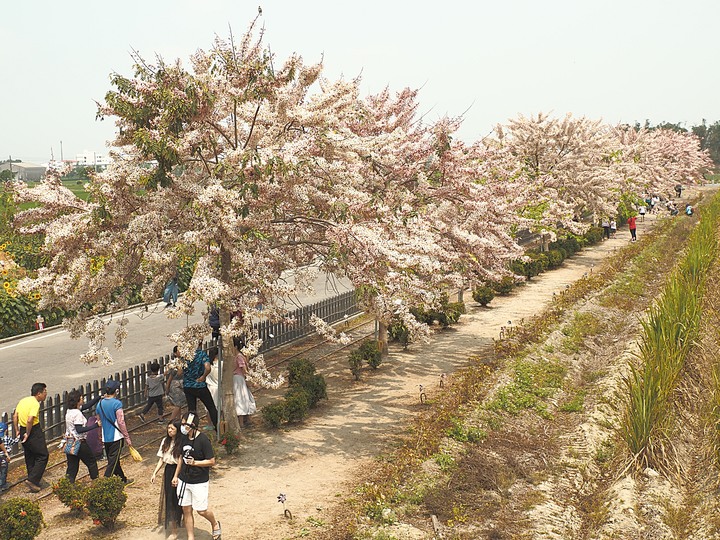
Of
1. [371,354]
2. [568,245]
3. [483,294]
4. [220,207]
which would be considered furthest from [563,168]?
[220,207]

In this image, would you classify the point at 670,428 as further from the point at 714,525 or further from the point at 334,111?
the point at 334,111

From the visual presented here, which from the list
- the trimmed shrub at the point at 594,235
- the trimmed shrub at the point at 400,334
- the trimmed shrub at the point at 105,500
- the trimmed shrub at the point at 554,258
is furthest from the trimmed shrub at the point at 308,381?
the trimmed shrub at the point at 594,235

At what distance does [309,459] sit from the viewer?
11.8m

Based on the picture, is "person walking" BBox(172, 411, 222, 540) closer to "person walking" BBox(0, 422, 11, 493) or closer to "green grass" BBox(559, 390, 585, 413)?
"person walking" BBox(0, 422, 11, 493)

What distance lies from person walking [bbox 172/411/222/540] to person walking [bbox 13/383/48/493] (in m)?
3.21

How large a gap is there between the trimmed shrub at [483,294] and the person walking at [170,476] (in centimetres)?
1744

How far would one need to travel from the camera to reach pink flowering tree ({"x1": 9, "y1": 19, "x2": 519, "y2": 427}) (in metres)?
10.9

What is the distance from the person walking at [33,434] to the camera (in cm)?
1052

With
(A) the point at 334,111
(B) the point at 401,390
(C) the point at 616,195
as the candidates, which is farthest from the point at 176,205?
(C) the point at 616,195

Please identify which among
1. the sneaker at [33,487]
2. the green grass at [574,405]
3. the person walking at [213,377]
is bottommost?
the green grass at [574,405]

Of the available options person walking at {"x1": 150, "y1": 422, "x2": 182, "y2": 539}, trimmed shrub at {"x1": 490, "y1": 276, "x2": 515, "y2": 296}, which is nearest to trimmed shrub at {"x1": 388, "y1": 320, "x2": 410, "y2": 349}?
trimmed shrub at {"x1": 490, "y1": 276, "x2": 515, "y2": 296}

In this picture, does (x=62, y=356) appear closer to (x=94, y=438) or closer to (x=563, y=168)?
(x=94, y=438)

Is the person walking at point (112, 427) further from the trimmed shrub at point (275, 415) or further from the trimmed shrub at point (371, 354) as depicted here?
the trimmed shrub at point (371, 354)

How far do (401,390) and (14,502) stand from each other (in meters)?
8.87
